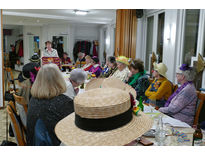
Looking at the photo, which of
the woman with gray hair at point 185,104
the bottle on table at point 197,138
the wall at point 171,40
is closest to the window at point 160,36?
the wall at point 171,40

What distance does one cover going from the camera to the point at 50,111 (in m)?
1.60

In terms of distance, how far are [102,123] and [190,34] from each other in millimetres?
3523

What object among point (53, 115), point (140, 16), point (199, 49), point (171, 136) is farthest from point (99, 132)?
point (140, 16)

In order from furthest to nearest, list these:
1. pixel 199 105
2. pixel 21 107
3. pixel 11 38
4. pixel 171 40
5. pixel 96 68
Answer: pixel 11 38, pixel 96 68, pixel 171 40, pixel 199 105, pixel 21 107

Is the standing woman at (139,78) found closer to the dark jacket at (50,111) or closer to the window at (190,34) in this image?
the window at (190,34)

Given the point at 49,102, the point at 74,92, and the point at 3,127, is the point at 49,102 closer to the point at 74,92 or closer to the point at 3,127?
the point at 74,92

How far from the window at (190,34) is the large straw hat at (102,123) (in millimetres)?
3231

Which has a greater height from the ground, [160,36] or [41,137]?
[160,36]

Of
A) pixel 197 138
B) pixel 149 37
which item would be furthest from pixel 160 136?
pixel 149 37

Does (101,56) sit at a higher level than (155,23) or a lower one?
lower

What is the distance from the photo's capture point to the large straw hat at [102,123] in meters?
0.96

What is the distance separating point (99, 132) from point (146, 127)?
10.8 inches
